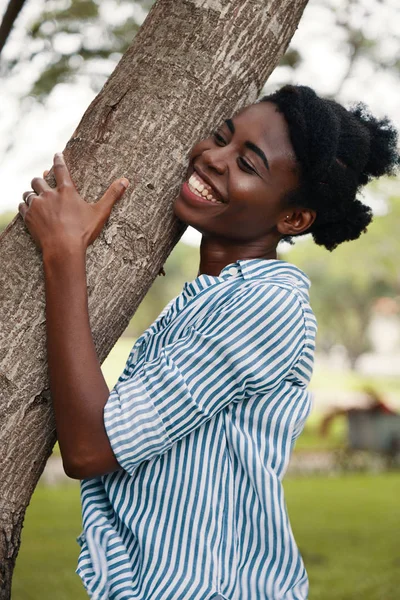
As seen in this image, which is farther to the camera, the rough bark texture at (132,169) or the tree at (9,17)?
the tree at (9,17)

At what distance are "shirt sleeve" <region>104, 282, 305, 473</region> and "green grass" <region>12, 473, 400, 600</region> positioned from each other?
461cm

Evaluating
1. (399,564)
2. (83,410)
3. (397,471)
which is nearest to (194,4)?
(83,410)

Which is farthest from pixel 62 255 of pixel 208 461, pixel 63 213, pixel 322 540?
pixel 322 540

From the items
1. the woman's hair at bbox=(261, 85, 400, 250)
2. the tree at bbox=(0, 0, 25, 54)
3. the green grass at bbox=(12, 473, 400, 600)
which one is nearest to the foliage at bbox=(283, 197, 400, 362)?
the green grass at bbox=(12, 473, 400, 600)

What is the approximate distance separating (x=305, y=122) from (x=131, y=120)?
1.49 feet

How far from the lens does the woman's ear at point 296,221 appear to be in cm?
214

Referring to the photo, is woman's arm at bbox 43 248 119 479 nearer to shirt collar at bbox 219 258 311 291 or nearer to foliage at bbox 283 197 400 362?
shirt collar at bbox 219 258 311 291

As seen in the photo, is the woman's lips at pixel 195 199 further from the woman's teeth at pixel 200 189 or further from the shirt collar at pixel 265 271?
the shirt collar at pixel 265 271

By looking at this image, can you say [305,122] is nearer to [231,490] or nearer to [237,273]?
[237,273]

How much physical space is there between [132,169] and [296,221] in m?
0.47

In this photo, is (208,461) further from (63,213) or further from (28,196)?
(28,196)

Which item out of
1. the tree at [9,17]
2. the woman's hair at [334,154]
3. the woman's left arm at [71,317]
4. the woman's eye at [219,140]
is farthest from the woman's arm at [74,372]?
the tree at [9,17]

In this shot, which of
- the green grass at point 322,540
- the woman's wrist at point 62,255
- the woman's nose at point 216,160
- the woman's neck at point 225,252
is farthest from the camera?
the green grass at point 322,540

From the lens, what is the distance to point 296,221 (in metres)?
2.18
